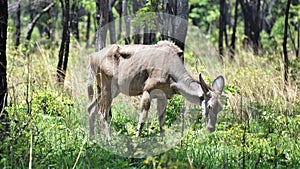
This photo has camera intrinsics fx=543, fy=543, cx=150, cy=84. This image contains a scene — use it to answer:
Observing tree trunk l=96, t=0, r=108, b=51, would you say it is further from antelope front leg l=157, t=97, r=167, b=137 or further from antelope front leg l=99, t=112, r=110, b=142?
antelope front leg l=157, t=97, r=167, b=137

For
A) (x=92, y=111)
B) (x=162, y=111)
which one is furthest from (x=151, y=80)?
(x=92, y=111)

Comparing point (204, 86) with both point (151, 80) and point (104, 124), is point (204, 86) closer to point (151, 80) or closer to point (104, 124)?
point (151, 80)

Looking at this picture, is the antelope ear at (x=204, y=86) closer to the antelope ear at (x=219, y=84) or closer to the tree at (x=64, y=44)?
the antelope ear at (x=219, y=84)

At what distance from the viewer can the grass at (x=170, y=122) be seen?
5.66m

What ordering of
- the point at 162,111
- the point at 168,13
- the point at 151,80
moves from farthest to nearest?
1. the point at 168,13
2. the point at 162,111
3. the point at 151,80

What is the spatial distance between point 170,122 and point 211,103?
1334 mm

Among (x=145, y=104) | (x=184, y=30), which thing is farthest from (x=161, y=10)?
(x=145, y=104)

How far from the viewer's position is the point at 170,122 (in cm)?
801

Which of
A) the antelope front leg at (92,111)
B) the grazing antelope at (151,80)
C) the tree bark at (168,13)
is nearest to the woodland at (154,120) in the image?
the tree bark at (168,13)

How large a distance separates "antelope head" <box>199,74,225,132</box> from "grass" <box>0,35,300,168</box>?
195 mm

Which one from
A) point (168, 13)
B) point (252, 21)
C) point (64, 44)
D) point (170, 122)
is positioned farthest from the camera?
point (252, 21)

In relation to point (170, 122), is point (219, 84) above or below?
above

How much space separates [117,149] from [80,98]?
324 centimetres

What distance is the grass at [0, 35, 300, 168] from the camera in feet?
18.6
